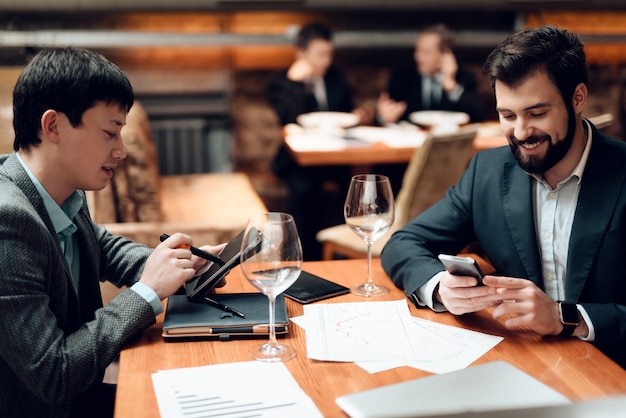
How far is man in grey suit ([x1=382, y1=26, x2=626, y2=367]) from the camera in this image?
5.26 ft

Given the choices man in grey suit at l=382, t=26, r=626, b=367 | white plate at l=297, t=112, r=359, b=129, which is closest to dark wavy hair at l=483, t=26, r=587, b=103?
man in grey suit at l=382, t=26, r=626, b=367

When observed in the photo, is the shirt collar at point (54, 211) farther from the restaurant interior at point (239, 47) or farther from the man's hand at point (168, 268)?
the restaurant interior at point (239, 47)

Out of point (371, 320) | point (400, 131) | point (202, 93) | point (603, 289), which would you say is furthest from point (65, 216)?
point (202, 93)

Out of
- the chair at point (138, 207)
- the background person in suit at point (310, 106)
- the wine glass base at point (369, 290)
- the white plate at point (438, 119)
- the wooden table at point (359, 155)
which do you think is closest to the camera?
the wine glass base at point (369, 290)

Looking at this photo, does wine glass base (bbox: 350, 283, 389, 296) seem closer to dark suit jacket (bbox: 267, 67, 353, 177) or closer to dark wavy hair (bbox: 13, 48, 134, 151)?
dark wavy hair (bbox: 13, 48, 134, 151)

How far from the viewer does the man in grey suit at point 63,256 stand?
1.19 m

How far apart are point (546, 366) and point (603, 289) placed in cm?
49

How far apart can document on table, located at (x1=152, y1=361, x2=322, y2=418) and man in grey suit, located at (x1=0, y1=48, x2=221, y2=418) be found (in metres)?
0.18

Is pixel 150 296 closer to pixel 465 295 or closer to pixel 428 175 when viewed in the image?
pixel 465 295

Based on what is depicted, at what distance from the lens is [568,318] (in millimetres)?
1351

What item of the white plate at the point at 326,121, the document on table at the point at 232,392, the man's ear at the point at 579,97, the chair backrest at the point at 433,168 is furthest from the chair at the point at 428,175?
the document on table at the point at 232,392

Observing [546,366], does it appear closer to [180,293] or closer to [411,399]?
[411,399]

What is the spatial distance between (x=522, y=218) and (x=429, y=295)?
15.1 inches

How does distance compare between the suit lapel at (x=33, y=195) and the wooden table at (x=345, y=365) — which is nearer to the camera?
the wooden table at (x=345, y=365)
